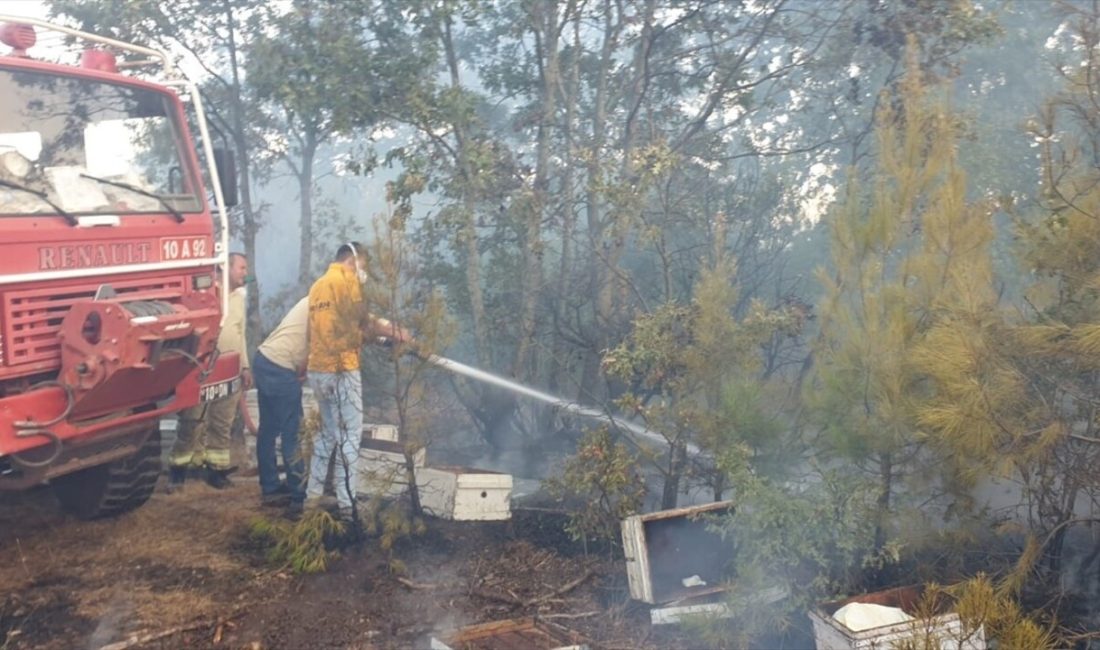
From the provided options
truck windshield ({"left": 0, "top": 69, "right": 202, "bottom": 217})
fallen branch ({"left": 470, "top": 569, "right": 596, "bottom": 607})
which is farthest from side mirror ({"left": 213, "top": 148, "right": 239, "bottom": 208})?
fallen branch ({"left": 470, "top": 569, "right": 596, "bottom": 607})

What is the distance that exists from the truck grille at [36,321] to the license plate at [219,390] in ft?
3.66

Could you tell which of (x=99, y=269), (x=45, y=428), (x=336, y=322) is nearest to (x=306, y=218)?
(x=336, y=322)

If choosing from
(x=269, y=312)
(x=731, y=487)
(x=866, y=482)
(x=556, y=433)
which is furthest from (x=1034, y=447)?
(x=269, y=312)

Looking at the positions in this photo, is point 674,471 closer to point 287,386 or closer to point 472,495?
point 472,495

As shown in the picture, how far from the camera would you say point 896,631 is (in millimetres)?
4031

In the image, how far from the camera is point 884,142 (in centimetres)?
527

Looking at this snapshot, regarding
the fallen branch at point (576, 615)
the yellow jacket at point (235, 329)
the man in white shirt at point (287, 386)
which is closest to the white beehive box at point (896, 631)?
the fallen branch at point (576, 615)

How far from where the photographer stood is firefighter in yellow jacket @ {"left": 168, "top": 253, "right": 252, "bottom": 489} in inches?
282

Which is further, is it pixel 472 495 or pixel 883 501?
pixel 472 495

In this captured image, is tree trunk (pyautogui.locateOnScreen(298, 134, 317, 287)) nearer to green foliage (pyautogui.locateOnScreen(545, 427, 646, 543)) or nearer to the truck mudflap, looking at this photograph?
the truck mudflap

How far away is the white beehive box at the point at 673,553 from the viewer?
5055 millimetres

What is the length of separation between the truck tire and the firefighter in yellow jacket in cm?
51

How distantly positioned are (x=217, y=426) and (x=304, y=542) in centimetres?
202

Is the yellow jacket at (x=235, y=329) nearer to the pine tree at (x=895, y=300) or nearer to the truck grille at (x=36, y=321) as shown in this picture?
the truck grille at (x=36, y=321)
